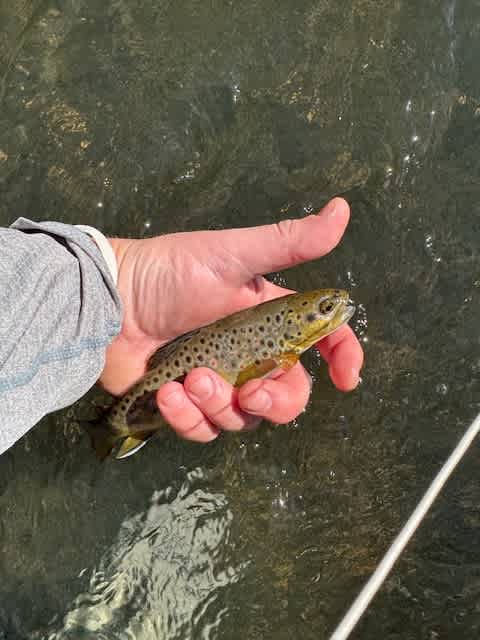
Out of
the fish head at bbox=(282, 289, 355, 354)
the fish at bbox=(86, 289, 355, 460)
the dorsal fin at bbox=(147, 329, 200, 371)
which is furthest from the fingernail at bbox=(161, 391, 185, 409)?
the fish head at bbox=(282, 289, 355, 354)

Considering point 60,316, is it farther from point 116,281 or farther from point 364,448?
point 364,448

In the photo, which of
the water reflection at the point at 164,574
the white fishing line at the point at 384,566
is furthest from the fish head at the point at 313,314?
the water reflection at the point at 164,574

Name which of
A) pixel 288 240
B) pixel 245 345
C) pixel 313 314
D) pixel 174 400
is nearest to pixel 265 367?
pixel 245 345

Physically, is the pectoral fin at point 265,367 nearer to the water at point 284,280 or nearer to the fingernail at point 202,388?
the fingernail at point 202,388

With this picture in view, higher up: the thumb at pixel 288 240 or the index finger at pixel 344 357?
the thumb at pixel 288 240

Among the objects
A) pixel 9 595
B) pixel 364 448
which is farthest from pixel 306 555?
pixel 9 595

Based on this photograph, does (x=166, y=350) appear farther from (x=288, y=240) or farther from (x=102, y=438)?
(x=288, y=240)

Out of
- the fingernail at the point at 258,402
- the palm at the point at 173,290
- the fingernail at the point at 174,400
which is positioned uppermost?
the palm at the point at 173,290

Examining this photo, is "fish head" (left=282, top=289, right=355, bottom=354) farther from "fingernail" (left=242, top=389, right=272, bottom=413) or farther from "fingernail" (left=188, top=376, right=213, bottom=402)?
"fingernail" (left=188, top=376, right=213, bottom=402)
